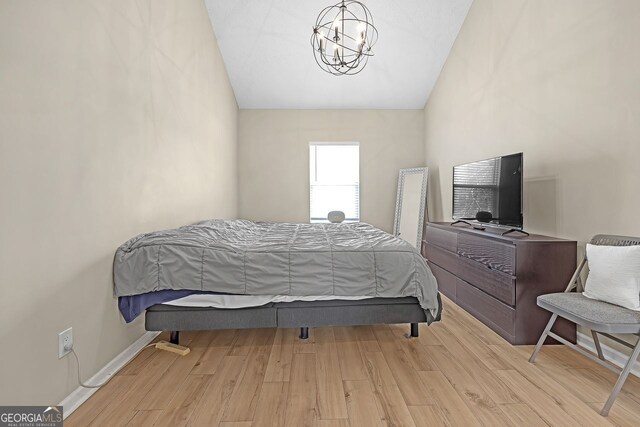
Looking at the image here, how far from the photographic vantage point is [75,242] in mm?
1783

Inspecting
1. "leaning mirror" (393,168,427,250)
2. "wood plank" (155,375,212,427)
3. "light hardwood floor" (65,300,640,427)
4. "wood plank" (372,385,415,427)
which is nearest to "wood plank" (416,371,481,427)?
"light hardwood floor" (65,300,640,427)

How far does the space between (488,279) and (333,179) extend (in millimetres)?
3454

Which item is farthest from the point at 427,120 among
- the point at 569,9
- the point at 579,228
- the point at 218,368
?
the point at 218,368

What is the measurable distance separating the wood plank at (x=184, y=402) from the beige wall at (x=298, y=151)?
3.90 metres

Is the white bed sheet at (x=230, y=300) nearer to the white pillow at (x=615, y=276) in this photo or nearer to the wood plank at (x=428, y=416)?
the wood plank at (x=428, y=416)

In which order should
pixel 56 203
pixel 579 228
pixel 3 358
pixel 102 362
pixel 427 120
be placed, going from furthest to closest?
1. pixel 427 120
2. pixel 579 228
3. pixel 102 362
4. pixel 56 203
5. pixel 3 358

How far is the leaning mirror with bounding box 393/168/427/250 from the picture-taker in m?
5.30

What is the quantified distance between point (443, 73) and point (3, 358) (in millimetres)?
5362

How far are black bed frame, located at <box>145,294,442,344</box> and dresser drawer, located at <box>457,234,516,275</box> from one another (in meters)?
0.66

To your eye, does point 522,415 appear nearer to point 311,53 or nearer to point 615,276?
point 615,276

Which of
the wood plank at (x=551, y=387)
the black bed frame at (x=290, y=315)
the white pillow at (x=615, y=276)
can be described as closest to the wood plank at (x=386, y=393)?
the black bed frame at (x=290, y=315)

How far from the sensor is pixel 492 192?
3.13 metres

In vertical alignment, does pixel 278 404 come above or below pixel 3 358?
below

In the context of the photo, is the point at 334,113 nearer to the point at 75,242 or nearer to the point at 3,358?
the point at 75,242
